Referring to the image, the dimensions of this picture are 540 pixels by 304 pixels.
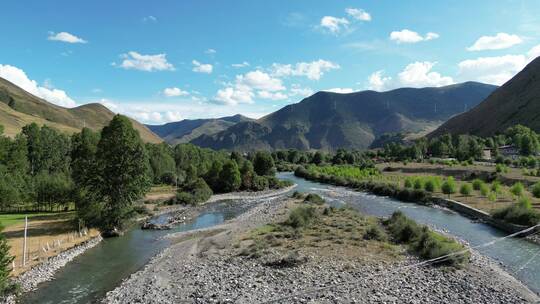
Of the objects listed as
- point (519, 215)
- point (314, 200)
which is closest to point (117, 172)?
point (314, 200)

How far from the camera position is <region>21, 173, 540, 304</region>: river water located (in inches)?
1146

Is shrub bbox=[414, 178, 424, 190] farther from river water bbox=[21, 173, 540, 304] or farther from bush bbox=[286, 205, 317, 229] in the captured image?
bush bbox=[286, 205, 317, 229]

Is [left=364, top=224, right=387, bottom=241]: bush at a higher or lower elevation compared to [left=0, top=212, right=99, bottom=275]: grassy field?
lower

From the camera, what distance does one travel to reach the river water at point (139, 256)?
1146 inches

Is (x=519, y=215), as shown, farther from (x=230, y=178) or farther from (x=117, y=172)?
(x=230, y=178)

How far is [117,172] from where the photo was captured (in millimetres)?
50906

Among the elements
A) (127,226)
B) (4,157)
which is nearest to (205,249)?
(127,226)

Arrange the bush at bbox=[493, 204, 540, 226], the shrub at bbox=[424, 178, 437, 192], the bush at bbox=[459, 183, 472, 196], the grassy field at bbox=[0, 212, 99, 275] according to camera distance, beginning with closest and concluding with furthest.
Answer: the grassy field at bbox=[0, 212, 99, 275]
the bush at bbox=[493, 204, 540, 226]
the bush at bbox=[459, 183, 472, 196]
the shrub at bbox=[424, 178, 437, 192]

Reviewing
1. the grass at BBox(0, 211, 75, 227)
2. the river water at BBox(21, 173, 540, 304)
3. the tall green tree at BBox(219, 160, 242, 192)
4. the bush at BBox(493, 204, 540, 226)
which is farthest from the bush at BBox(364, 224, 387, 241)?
the tall green tree at BBox(219, 160, 242, 192)

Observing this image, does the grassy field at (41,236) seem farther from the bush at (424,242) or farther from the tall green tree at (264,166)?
the tall green tree at (264,166)

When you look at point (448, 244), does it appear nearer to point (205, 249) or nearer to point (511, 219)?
point (511, 219)

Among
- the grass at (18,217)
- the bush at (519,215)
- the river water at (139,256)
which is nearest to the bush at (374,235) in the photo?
the river water at (139,256)

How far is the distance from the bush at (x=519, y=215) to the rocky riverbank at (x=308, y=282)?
16.6 meters

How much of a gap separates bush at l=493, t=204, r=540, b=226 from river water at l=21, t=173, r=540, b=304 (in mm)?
2629
